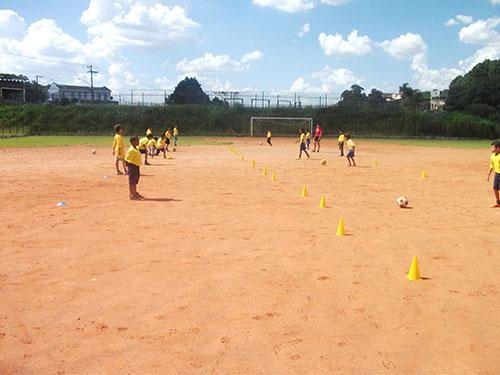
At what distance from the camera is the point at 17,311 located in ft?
16.7

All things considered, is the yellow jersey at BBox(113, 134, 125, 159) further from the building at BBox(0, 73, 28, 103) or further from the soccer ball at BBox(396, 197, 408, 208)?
the building at BBox(0, 73, 28, 103)

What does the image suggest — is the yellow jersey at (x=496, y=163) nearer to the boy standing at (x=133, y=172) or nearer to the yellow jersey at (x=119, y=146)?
the boy standing at (x=133, y=172)

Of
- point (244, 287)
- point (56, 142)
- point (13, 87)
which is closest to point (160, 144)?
point (56, 142)

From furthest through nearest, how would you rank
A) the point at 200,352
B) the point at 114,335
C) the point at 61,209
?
the point at 61,209, the point at 114,335, the point at 200,352

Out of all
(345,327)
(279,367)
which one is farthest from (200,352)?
(345,327)

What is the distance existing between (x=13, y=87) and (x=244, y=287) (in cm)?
8433

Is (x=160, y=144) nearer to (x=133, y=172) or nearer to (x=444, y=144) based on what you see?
(x=133, y=172)

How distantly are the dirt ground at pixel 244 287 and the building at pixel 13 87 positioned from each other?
75.9m

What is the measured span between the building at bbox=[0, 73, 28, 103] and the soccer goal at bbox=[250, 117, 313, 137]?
42.4 metres

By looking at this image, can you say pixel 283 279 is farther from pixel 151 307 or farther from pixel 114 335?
pixel 114 335

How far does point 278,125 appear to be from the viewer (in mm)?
56750

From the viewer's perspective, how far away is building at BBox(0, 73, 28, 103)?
260 feet

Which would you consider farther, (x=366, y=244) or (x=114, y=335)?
(x=366, y=244)

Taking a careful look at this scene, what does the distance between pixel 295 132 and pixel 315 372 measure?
52.0 metres
